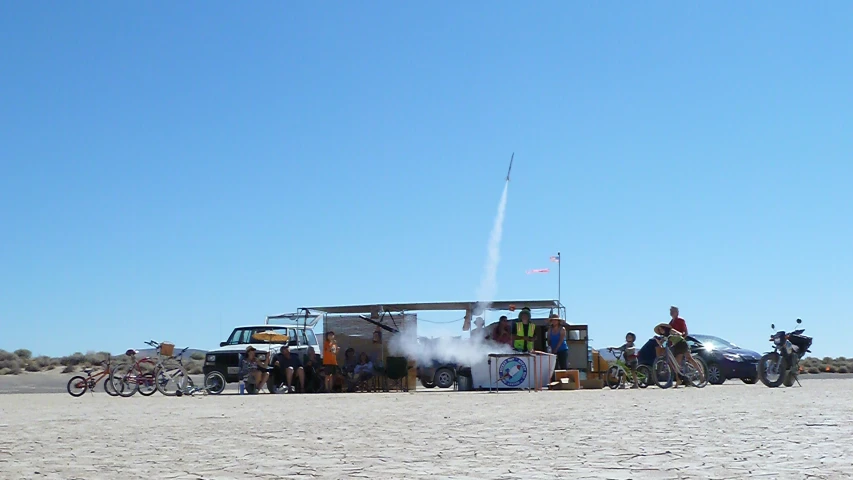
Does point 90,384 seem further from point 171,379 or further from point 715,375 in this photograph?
point 715,375

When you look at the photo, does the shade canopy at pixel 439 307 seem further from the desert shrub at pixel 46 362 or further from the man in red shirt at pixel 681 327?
the desert shrub at pixel 46 362

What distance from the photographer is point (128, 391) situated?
22.2m

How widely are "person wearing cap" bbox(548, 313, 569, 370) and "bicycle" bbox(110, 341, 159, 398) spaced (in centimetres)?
882

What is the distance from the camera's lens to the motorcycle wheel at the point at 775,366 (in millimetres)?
21734

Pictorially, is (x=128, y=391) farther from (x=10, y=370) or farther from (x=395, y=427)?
(x=10, y=370)

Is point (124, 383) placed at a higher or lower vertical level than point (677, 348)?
lower

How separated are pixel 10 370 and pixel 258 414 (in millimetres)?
34967

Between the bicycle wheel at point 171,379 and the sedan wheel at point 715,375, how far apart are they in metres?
12.8

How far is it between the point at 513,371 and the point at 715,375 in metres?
6.87

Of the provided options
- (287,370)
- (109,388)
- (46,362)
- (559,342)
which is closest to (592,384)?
(559,342)

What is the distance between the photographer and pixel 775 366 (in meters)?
21.9

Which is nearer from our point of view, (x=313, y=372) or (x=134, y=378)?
(x=134, y=378)

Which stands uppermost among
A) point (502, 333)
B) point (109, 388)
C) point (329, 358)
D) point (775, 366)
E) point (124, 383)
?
point (502, 333)

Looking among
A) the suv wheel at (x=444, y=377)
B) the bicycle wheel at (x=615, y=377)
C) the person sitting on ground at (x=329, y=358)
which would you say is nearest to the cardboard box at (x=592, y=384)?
the bicycle wheel at (x=615, y=377)
